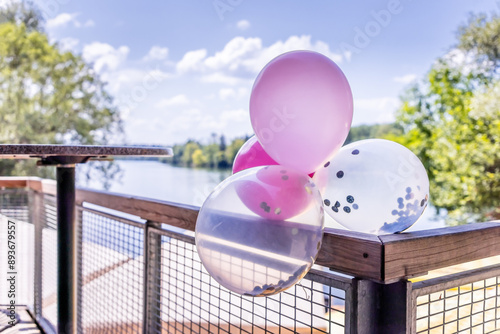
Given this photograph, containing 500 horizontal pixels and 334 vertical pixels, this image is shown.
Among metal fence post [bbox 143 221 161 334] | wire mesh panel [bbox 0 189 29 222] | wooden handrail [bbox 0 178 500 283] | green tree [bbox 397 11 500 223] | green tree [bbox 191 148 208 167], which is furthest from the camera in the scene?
green tree [bbox 397 11 500 223]

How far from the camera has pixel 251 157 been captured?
42.4 inches

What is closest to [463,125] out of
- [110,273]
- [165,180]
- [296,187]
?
[165,180]

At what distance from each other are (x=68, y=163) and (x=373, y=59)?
2379 cm

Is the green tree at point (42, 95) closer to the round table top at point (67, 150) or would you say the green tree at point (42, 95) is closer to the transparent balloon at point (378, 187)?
the round table top at point (67, 150)

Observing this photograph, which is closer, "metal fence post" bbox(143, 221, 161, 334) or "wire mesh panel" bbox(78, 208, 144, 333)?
"metal fence post" bbox(143, 221, 161, 334)

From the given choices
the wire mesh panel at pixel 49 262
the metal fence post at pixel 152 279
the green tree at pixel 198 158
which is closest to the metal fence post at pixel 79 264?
the wire mesh panel at pixel 49 262

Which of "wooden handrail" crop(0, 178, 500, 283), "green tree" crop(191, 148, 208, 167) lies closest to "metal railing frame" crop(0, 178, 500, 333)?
"wooden handrail" crop(0, 178, 500, 283)

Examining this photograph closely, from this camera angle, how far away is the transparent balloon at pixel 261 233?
74 cm

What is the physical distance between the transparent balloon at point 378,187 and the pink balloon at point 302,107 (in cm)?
12

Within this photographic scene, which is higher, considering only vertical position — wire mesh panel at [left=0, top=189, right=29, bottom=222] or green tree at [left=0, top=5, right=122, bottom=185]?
green tree at [left=0, top=5, right=122, bottom=185]

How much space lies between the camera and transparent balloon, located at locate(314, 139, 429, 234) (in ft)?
3.11

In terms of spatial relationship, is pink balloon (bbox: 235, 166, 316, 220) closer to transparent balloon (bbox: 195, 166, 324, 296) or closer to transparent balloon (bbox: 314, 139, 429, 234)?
transparent balloon (bbox: 195, 166, 324, 296)

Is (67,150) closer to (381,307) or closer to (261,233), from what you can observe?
(261,233)

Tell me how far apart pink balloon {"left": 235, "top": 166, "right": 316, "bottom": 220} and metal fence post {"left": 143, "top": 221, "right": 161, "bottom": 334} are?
672 mm
